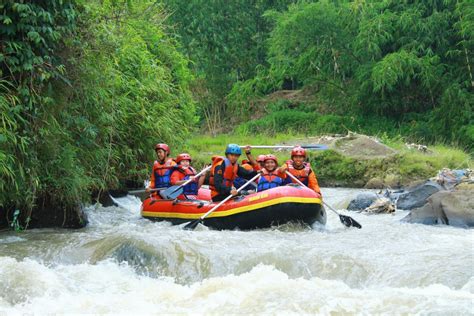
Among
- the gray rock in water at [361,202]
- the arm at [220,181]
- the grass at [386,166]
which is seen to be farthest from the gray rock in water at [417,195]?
the grass at [386,166]

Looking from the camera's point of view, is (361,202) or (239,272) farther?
(361,202)

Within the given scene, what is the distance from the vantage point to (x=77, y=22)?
328 inches

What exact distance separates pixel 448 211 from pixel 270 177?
2332 millimetres

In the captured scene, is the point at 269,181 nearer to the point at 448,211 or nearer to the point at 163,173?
the point at 163,173

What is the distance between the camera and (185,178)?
35.2 feet

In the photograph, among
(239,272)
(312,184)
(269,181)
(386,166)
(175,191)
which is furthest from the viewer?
(386,166)

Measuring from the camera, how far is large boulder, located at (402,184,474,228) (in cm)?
922

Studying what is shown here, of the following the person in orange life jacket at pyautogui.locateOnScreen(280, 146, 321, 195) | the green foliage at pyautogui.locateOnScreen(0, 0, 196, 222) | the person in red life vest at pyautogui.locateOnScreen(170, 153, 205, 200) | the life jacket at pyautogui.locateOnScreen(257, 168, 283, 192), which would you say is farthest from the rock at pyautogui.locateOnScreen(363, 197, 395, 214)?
the green foliage at pyautogui.locateOnScreen(0, 0, 196, 222)

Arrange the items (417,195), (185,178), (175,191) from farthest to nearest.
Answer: (417,195)
(185,178)
(175,191)

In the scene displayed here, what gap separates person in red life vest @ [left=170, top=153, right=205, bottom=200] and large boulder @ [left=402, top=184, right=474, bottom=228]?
2.99 meters

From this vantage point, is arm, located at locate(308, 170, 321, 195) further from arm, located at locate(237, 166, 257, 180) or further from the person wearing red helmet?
arm, located at locate(237, 166, 257, 180)

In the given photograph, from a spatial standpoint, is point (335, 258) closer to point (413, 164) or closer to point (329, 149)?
point (413, 164)

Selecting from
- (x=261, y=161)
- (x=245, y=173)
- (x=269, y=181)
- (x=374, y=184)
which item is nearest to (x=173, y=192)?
(x=245, y=173)

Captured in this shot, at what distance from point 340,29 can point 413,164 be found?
8484mm
